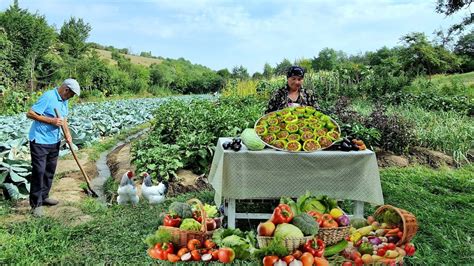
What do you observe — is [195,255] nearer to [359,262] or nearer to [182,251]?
[182,251]

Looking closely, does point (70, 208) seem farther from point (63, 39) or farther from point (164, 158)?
point (63, 39)

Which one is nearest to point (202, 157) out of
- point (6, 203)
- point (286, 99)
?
point (286, 99)

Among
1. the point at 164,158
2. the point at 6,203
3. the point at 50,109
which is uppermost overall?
the point at 50,109

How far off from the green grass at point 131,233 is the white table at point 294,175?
778 mm

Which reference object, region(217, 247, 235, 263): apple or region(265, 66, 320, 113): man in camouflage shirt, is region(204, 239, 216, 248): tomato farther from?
region(265, 66, 320, 113): man in camouflage shirt

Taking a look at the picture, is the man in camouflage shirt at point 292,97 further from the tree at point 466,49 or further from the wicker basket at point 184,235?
the tree at point 466,49

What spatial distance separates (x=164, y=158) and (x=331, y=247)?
4.11 m

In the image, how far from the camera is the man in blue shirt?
554cm

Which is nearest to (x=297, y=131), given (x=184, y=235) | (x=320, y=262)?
(x=184, y=235)

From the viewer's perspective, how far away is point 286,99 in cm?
559

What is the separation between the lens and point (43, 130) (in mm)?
5586

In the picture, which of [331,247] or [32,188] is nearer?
[331,247]

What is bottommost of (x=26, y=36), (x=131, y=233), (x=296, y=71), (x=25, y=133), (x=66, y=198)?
(x=66, y=198)

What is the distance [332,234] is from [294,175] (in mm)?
1195
